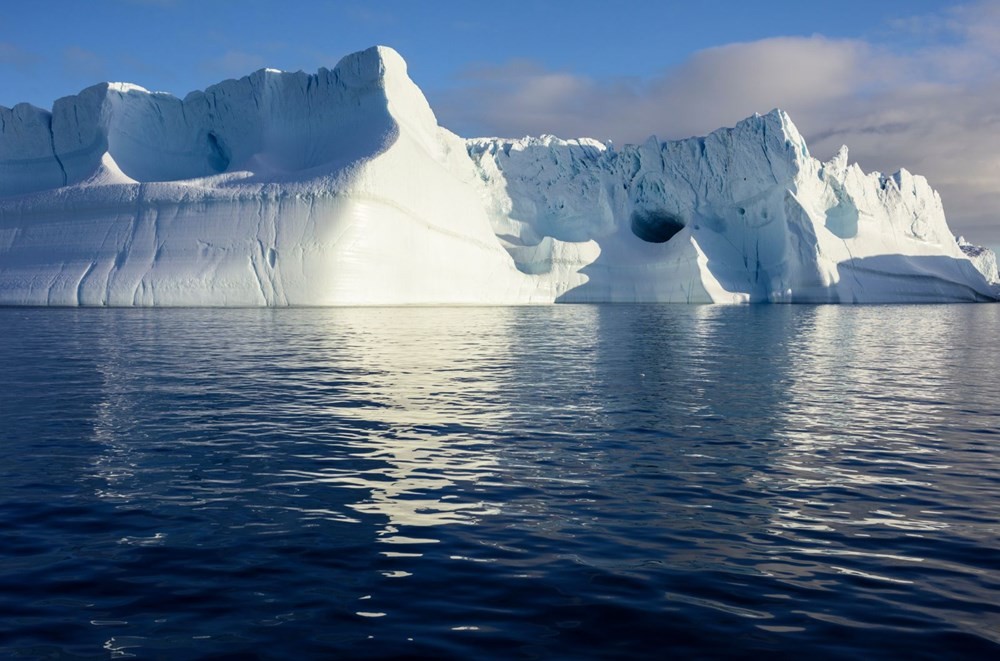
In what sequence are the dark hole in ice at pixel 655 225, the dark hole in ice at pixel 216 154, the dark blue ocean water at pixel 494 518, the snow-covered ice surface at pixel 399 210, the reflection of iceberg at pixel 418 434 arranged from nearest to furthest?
the dark blue ocean water at pixel 494 518 → the reflection of iceberg at pixel 418 434 → the snow-covered ice surface at pixel 399 210 → the dark hole in ice at pixel 216 154 → the dark hole in ice at pixel 655 225

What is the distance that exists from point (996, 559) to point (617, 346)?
15302 millimetres

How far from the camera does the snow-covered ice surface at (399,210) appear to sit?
3834 centimetres

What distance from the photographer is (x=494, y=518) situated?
551 cm

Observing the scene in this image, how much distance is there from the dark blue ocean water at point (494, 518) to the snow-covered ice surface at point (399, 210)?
26813 mm

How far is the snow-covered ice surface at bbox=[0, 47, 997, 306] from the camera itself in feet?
126

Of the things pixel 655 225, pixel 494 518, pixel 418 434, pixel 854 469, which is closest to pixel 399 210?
pixel 655 225

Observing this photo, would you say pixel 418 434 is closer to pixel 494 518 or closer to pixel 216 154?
pixel 494 518

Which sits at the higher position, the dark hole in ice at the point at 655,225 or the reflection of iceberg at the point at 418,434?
the dark hole in ice at the point at 655,225

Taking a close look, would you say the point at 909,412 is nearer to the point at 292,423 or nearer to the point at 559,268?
the point at 292,423

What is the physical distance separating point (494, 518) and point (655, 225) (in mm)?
58094

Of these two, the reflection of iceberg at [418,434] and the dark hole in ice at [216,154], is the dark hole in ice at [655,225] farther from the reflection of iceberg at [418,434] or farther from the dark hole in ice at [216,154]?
the reflection of iceberg at [418,434]

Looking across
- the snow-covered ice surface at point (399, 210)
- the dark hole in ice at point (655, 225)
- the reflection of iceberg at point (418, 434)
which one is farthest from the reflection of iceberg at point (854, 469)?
the dark hole in ice at point (655, 225)

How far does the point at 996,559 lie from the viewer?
4.73m

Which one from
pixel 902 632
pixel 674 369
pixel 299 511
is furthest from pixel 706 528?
pixel 674 369
